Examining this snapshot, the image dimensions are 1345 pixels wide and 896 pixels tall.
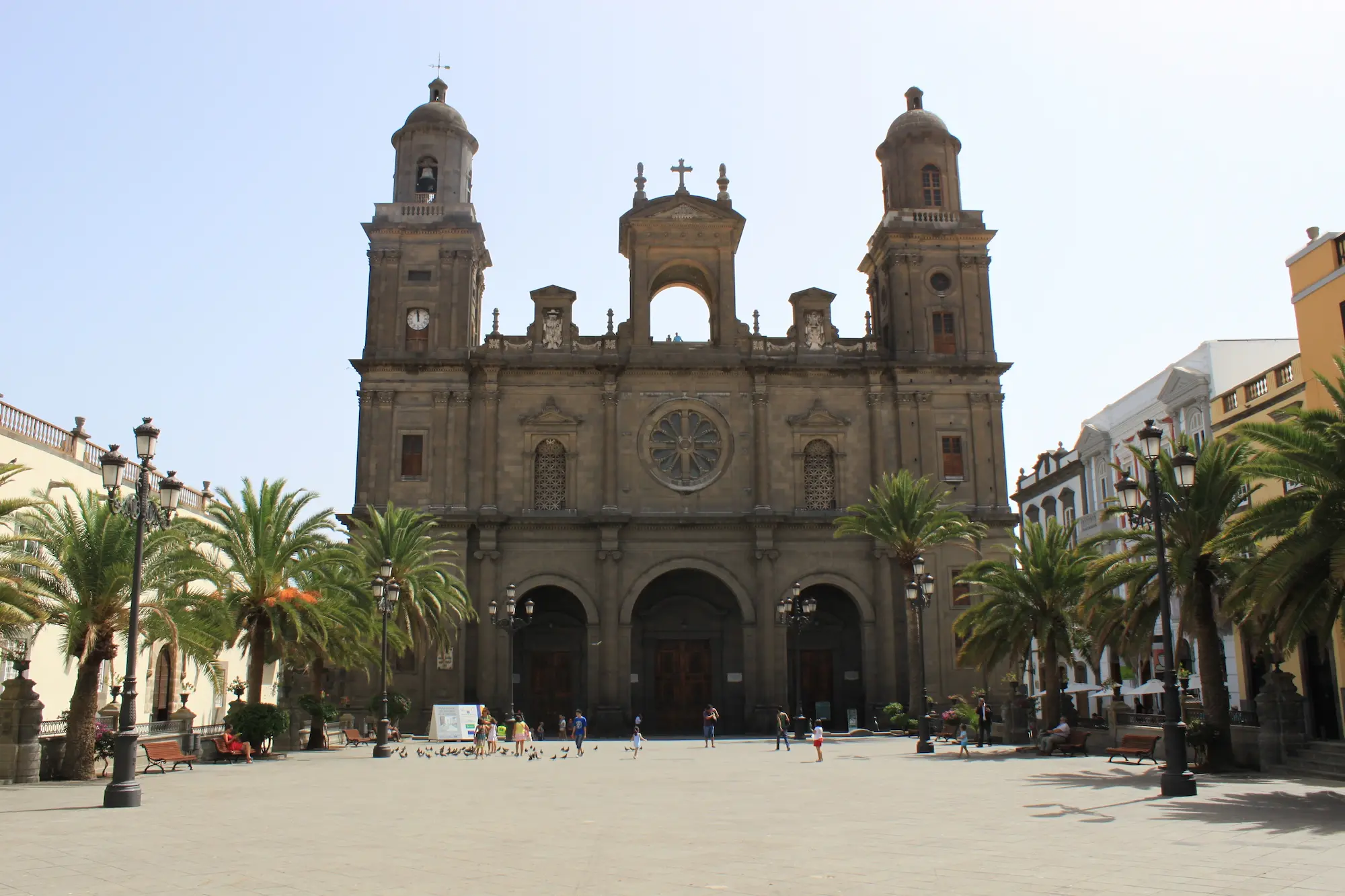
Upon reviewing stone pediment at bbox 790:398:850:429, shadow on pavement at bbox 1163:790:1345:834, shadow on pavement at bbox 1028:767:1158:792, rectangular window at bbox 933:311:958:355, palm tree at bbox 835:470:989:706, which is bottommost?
shadow on pavement at bbox 1028:767:1158:792

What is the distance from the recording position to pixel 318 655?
36.7 meters

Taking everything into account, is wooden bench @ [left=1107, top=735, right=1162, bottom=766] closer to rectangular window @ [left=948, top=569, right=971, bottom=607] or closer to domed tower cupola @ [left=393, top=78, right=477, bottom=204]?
rectangular window @ [left=948, top=569, right=971, bottom=607]

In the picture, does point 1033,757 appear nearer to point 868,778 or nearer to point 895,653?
point 868,778

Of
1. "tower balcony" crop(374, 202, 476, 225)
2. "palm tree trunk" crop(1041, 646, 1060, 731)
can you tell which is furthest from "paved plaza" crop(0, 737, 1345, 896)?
"tower balcony" crop(374, 202, 476, 225)

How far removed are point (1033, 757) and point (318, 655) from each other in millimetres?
21831

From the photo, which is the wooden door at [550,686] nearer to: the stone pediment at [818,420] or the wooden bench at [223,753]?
the stone pediment at [818,420]

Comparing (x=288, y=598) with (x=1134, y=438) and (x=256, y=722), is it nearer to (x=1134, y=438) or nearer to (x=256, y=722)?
(x=256, y=722)

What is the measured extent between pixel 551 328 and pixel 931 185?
18.7 metres

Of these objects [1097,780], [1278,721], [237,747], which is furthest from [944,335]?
[237,747]

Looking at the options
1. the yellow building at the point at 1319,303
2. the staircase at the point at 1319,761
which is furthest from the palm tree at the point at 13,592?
the yellow building at the point at 1319,303

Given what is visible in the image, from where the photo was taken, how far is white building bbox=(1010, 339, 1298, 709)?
1727 inches

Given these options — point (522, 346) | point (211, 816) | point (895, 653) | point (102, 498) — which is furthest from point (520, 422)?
point (211, 816)

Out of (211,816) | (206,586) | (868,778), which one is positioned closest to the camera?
(211,816)

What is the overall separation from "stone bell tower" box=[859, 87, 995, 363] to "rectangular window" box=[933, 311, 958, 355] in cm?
3
